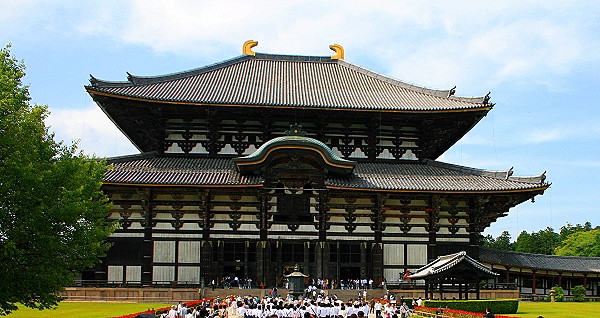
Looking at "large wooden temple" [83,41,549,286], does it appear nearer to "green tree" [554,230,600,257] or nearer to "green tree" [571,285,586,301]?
"green tree" [571,285,586,301]

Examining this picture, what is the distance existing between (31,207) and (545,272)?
Answer: 45.9 metres

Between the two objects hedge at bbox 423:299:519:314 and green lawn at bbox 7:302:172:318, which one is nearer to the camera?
green lawn at bbox 7:302:172:318

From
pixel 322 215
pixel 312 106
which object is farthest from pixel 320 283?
pixel 312 106

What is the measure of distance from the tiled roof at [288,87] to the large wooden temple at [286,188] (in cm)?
29

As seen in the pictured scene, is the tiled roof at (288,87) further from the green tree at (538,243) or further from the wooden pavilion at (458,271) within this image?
the green tree at (538,243)

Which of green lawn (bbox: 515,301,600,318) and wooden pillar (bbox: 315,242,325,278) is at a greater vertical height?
wooden pillar (bbox: 315,242,325,278)

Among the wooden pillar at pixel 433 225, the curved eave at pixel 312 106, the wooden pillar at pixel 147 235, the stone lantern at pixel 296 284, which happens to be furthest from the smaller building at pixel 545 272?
the wooden pillar at pixel 147 235

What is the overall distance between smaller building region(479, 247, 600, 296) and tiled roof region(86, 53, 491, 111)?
14890 mm

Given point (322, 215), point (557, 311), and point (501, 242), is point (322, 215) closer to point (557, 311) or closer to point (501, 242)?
point (557, 311)

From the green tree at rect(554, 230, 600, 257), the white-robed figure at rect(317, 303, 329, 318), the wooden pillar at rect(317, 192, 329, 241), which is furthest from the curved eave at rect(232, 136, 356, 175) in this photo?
the green tree at rect(554, 230, 600, 257)

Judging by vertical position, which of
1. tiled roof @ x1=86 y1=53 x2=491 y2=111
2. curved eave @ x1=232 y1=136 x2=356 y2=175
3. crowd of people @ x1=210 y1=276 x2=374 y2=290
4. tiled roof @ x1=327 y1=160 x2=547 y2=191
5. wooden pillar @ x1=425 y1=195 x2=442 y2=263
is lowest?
crowd of people @ x1=210 y1=276 x2=374 y2=290

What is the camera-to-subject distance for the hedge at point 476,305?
33.2 meters

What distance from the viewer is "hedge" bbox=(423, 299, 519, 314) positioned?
109 feet

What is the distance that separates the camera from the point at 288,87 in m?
52.1
